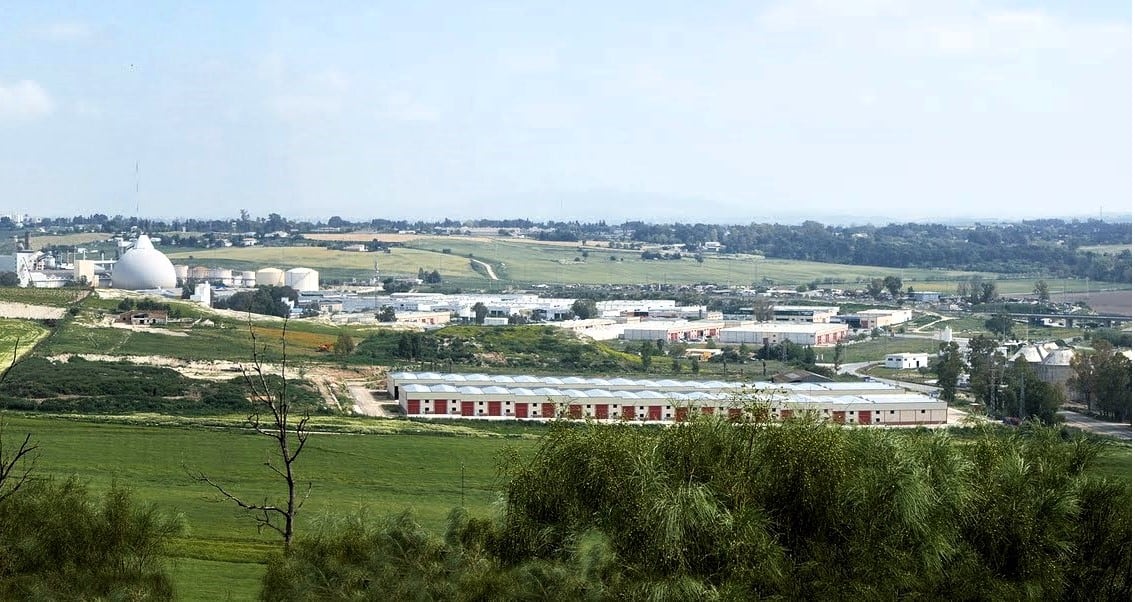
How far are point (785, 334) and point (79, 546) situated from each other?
94.4 feet

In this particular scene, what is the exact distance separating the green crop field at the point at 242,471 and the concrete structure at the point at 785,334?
1654 cm

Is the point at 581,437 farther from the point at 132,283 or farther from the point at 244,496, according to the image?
the point at 132,283

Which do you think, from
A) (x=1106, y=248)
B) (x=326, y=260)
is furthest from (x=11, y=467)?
(x=1106, y=248)

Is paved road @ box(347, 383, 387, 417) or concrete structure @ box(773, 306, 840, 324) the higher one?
paved road @ box(347, 383, 387, 417)

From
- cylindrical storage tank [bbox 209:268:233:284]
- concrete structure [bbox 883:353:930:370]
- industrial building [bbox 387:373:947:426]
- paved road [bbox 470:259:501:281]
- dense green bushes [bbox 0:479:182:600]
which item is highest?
dense green bushes [bbox 0:479:182:600]

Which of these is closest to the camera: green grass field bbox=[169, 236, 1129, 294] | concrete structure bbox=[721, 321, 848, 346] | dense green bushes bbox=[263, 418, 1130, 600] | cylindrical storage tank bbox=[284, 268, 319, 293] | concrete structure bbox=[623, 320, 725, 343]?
dense green bushes bbox=[263, 418, 1130, 600]

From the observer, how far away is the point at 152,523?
8.34 meters

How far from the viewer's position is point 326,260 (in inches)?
2313

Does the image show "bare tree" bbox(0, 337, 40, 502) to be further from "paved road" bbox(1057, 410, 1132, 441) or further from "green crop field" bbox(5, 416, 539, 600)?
"paved road" bbox(1057, 410, 1132, 441)

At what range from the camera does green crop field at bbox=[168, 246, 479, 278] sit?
55.9m

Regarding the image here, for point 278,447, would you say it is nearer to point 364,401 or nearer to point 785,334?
point 364,401

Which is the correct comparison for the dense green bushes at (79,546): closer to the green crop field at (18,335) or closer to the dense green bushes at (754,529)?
the dense green bushes at (754,529)

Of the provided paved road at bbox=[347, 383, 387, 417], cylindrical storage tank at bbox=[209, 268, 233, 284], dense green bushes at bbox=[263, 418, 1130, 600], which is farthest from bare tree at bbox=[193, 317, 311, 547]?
cylindrical storage tank at bbox=[209, 268, 233, 284]

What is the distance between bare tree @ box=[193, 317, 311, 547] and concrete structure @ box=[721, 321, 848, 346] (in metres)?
13.7
